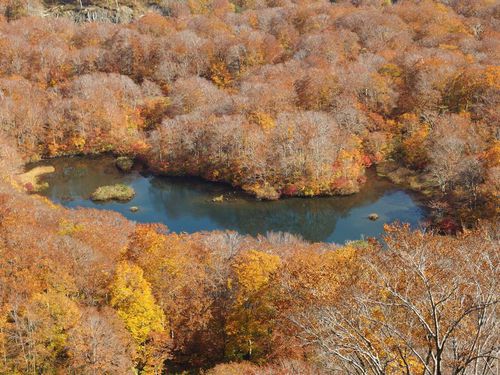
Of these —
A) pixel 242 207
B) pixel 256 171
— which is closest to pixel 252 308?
pixel 242 207

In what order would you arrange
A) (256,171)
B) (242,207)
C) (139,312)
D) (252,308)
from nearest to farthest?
(139,312) < (252,308) < (242,207) < (256,171)

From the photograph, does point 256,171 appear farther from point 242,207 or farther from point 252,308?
point 252,308

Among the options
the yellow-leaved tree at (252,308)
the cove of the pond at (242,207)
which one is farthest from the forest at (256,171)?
the cove of the pond at (242,207)

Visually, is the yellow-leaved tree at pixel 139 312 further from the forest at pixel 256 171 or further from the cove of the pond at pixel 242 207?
the cove of the pond at pixel 242 207

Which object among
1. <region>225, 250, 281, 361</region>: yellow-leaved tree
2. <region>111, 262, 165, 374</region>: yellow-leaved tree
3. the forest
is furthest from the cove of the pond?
<region>111, 262, 165, 374</region>: yellow-leaved tree

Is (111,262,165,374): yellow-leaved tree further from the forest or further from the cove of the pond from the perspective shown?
the cove of the pond

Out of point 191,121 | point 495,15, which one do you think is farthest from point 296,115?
point 495,15
